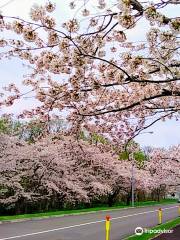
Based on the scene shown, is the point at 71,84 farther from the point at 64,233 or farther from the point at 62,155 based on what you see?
the point at 62,155

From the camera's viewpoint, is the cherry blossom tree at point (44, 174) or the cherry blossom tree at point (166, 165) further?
the cherry blossom tree at point (166, 165)

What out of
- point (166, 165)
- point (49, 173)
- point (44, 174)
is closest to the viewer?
point (44, 174)

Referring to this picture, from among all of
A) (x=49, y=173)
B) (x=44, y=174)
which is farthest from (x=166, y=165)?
(x=44, y=174)

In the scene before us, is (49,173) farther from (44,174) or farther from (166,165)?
(166,165)

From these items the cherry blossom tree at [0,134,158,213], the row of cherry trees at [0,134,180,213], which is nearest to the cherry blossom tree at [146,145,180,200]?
the row of cherry trees at [0,134,180,213]

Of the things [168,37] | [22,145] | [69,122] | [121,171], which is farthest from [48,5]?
[121,171]

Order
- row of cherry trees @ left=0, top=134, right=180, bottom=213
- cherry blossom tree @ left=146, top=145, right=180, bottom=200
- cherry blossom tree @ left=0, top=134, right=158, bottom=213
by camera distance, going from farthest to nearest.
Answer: cherry blossom tree @ left=146, top=145, right=180, bottom=200 < row of cherry trees @ left=0, top=134, right=180, bottom=213 < cherry blossom tree @ left=0, top=134, right=158, bottom=213

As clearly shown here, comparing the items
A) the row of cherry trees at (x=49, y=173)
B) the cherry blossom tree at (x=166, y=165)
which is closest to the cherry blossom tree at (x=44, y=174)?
the row of cherry trees at (x=49, y=173)

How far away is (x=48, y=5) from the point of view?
6410 mm

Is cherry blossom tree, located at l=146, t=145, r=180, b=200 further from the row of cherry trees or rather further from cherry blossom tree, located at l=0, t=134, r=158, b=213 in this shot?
cherry blossom tree, located at l=0, t=134, r=158, b=213

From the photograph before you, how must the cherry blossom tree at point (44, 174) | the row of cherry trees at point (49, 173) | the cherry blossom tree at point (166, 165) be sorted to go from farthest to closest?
the cherry blossom tree at point (166, 165) < the row of cherry trees at point (49, 173) < the cherry blossom tree at point (44, 174)

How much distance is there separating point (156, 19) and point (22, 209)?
109 feet

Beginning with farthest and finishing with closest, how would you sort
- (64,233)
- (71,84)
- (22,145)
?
(22,145) < (64,233) < (71,84)

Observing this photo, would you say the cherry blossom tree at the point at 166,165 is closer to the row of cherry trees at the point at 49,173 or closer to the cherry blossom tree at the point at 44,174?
the row of cherry trees at the point at 49,173
